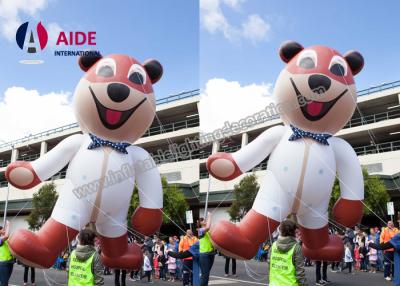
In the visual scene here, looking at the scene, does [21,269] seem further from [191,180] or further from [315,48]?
[315,48]

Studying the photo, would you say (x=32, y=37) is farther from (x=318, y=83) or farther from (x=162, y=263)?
(x=162, y=263)

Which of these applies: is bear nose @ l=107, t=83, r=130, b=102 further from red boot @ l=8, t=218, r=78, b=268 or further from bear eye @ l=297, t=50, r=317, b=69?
bear eye @ l=297, t=50, r=317, b=69

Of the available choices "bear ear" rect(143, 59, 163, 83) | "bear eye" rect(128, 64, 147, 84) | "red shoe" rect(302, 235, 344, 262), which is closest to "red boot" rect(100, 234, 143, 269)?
"bear eye" rect(128, 64, 147, 84)

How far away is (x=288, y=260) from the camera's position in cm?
295

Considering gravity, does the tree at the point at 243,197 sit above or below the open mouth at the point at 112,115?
below

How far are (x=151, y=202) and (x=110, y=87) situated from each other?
1284mm

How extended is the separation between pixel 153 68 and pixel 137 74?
33 cm

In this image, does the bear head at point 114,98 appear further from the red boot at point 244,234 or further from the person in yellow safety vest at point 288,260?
the person in yellow safety vest at point 288,260

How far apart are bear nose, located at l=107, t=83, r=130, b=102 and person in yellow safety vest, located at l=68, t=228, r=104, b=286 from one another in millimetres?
1501

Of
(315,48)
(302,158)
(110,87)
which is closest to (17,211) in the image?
(110,87)

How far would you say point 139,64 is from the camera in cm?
457

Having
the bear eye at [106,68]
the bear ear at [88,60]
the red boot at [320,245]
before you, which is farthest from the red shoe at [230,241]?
the bear ear at [88,60]

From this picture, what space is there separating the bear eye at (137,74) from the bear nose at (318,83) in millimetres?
1673

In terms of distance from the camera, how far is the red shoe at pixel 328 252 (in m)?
4.62
